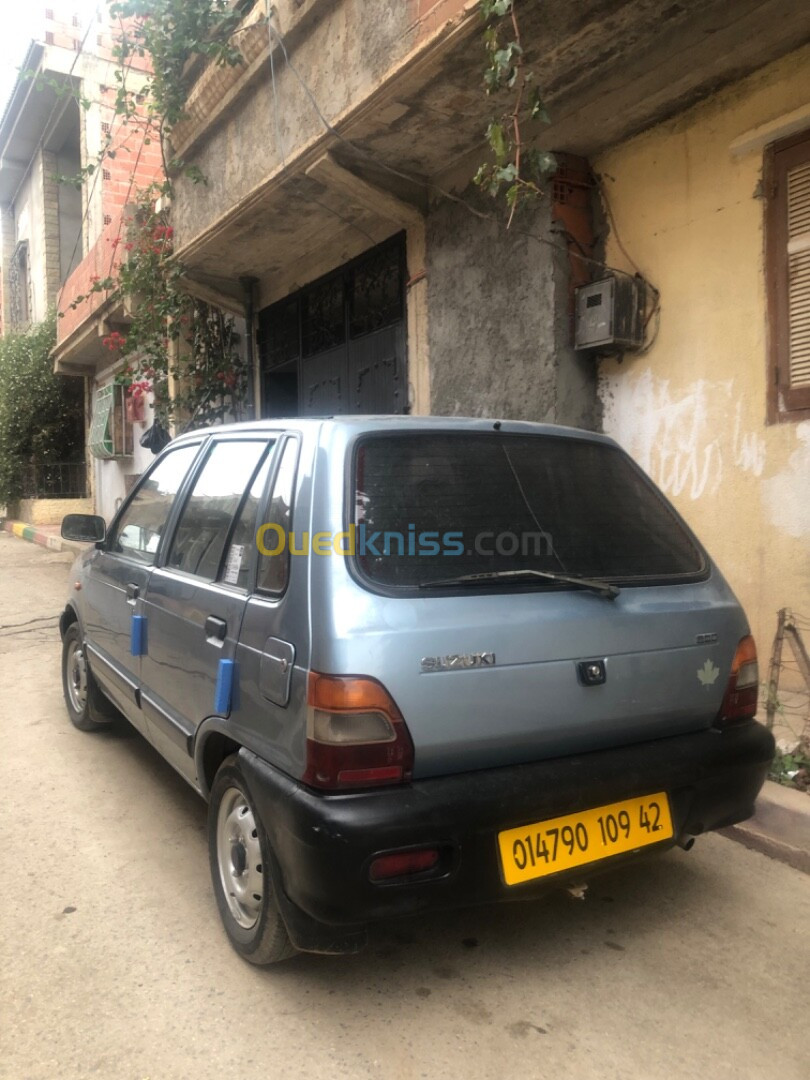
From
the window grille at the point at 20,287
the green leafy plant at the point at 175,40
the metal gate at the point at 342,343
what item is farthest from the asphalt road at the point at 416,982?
the window grille at the point at 20,287

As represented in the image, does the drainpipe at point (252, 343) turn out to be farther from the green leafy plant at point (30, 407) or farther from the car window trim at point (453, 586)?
the green leafy plant at point (30, 407)

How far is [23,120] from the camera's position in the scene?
16875mm

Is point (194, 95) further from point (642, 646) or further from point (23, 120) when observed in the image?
point (23, 120)

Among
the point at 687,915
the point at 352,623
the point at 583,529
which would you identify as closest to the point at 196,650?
the point at 352,623

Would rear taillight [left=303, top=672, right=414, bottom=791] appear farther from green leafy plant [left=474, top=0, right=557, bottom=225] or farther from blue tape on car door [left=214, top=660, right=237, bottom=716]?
green leafy plant [left=474, top=0, right=557, bottom=225]

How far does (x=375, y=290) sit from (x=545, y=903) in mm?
6079


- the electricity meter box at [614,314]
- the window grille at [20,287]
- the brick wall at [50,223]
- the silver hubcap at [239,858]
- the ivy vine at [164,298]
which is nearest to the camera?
the silver hubcap at [239,858]

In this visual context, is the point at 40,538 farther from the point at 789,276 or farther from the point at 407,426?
the point at 407,426

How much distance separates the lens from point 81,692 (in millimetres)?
4480

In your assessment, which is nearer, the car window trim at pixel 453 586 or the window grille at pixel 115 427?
the car window trim at pixel 453 586

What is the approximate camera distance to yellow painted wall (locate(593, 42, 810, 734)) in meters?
4.33

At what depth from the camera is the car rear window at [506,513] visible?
7.20 ft

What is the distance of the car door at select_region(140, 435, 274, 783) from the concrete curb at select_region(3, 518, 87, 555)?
9142 millimetres
